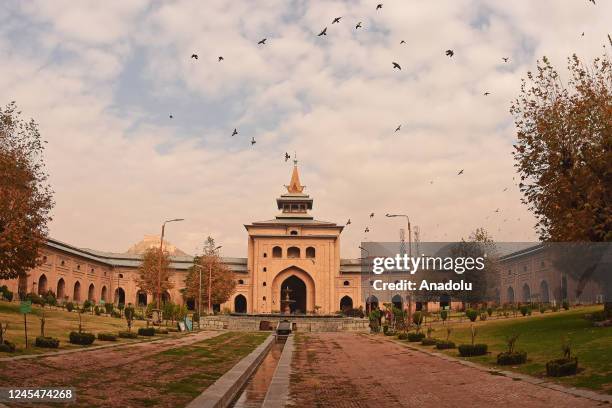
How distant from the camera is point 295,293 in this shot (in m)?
81.6

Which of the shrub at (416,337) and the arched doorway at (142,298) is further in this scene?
the arched doorway at (142,298)

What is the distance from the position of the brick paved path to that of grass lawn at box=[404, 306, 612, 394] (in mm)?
1249

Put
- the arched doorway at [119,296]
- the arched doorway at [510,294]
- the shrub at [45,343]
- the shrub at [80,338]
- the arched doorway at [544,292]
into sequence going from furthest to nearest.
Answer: the arched doorway at [119,296], the arched doorway at [510,294], the arched doorway at [544,292], the shrub at [80,338], the shrub at [45,343]

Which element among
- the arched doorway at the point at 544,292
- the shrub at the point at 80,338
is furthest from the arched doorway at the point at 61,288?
the arched doorway at the point at 544,292

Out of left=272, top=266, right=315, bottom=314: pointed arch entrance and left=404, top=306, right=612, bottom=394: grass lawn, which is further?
left=272, top=266, right=315, bottom=314: pointed arch entrance

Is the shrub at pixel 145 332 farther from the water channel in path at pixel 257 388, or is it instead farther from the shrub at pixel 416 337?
the shrub at pixel 416 337

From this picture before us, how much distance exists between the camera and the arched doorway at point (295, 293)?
77812 mm

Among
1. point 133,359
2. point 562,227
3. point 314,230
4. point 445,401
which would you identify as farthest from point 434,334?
A: point 314,230

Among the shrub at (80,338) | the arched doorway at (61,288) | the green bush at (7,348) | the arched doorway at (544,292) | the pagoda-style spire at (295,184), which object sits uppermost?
the pagoda-style spire at (295,184)

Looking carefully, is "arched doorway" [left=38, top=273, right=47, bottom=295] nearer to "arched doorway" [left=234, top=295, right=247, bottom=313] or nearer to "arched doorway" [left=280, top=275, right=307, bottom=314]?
"arched doorway" [left=234, top=295, right=247, bottom=313]

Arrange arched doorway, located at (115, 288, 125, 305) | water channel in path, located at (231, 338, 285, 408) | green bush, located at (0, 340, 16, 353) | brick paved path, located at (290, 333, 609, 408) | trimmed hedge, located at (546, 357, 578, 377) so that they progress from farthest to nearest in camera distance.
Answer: arched doorway, located at (115, 288, 125, 305) < green bush, located at (0, 340, 16, 353) < trimmed hedge, located at (546, 357, 578, 377) < water channel in path, located at (231, 338, 285, 408) < brick paved path, located at (290, 333, 609, 408)

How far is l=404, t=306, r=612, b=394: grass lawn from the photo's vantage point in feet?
45.9

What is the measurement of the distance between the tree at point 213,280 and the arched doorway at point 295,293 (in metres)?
Answer: 8.58

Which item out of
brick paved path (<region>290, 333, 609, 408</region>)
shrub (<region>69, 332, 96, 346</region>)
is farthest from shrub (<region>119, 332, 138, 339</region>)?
brick paved path (<region>290, 333, 609, 408</region>)
